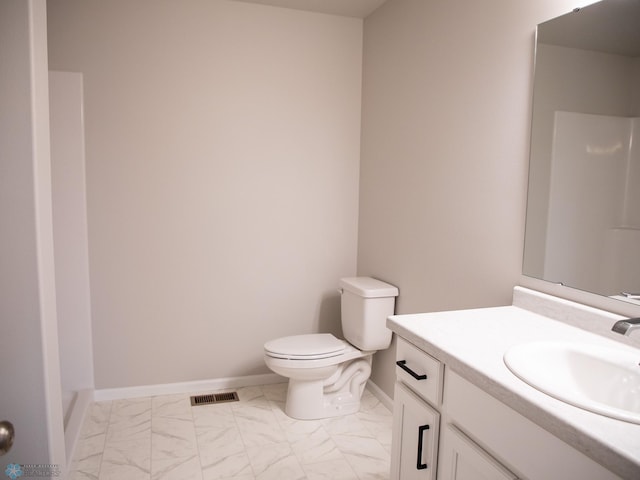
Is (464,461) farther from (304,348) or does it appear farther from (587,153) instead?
(304,348)

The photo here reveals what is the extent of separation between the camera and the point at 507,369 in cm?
120

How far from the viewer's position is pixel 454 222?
7.38ft

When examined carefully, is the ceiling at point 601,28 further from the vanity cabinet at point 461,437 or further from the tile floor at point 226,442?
the tile floor at point 226,442

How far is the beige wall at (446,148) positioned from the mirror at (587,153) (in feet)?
0.26

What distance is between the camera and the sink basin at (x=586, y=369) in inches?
47.9

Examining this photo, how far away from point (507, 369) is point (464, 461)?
0.29 meters

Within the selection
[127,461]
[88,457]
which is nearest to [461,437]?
[127,461]

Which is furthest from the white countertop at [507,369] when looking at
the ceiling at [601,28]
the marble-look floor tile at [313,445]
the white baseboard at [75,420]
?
the white baseboard at [75,420]

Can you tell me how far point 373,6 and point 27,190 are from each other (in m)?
2.39
